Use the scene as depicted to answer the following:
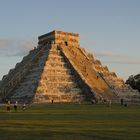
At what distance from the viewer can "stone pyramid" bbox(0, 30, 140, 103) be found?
6988cm

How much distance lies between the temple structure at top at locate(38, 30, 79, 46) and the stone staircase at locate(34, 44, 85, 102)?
501cm

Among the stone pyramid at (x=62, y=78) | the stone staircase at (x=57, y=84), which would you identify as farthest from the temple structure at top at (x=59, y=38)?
the stone staircase at (x=57, y=84)

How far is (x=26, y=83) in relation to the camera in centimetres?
7438

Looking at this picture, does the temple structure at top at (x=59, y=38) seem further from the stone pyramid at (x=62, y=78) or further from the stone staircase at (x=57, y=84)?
the stone staircase at (x=57, y=84)

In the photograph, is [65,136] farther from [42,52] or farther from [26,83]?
[42,52]

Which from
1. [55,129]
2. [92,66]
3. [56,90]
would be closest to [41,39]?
[92,66]

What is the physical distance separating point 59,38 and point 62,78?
12.0 m

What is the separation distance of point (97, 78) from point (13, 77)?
15.5 metres

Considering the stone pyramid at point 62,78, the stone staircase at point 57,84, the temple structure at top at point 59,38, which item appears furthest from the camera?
the temple structure at top at point 59,38

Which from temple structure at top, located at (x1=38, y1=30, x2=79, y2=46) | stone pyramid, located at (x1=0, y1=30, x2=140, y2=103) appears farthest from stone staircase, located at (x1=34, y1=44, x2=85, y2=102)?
temple structure at top, located at (x1=38, y1=30, x2=79, y2=46)

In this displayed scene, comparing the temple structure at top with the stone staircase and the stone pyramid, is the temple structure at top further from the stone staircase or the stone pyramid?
the stone staircase

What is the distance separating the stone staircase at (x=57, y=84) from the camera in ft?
226

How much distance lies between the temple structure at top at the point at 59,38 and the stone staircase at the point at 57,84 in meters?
5.01

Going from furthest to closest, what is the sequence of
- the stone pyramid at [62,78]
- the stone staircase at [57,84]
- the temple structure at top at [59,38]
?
the temple structure at top at [59,38] → the stone pyramid at [62,78] → the stone staircase at [57,84]
